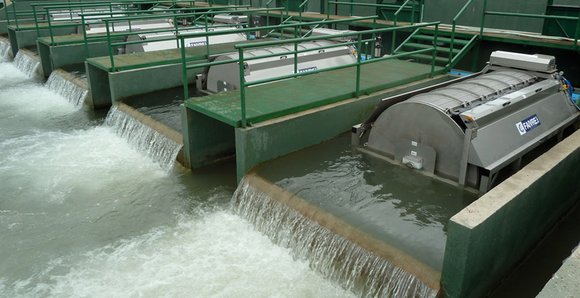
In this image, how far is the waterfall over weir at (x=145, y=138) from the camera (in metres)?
7.95

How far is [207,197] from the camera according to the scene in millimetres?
6891

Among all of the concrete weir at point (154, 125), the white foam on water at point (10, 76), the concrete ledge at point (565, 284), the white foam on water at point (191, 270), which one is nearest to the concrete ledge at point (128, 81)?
the concrete weir at point (154, 125)

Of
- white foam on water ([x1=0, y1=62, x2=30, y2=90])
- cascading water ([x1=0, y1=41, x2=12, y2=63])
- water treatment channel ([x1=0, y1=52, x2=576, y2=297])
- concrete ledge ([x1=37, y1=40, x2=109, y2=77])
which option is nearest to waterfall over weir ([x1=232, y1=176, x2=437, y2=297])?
water treatment channel ([x1=0, y1=52, x2=576, y2=297])

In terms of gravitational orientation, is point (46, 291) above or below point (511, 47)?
below

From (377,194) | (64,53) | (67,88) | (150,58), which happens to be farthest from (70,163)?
(64,53)

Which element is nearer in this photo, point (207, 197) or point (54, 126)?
point (207, 197)

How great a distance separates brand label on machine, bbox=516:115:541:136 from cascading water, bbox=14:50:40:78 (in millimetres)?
14014

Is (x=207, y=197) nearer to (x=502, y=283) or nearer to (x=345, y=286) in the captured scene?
(x=345, y=286)

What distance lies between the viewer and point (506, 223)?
14.2ft

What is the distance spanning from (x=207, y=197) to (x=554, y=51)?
7.43m

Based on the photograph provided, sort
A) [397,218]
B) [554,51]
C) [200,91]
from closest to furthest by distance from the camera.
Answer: [397,218], [554,51], [200,91]

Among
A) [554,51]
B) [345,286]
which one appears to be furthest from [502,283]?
[554,51]

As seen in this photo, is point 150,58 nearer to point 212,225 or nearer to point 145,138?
point 145,138

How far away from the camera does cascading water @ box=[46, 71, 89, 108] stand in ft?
37.7
